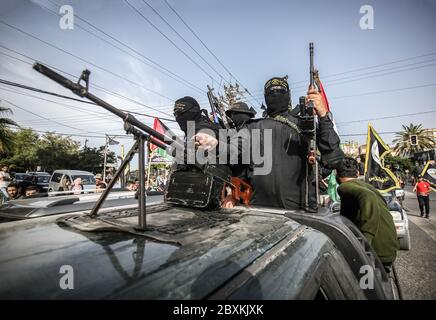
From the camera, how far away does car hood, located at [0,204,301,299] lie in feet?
2.31

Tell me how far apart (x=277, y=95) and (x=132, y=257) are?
2.02 metres

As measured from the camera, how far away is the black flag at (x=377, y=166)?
7.17 m

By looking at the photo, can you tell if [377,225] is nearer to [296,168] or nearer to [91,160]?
[296,168]

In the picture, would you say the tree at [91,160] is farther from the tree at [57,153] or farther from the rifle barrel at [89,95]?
the rifle barrel at [89,95]

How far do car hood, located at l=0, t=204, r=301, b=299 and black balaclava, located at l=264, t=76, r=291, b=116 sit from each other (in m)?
1.33

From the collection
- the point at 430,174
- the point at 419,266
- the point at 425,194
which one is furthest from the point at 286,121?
the point at 430,174

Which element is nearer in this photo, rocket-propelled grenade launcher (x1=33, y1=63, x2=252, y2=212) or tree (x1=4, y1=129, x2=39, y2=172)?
rocket-propelled grenade launcher (x1=33, y1=63, x2=252, y2=212)


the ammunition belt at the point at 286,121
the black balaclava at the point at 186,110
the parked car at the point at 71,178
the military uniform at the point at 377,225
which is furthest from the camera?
the parked car at the point at 71,178

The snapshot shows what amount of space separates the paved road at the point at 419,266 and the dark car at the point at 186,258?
284 centimetres

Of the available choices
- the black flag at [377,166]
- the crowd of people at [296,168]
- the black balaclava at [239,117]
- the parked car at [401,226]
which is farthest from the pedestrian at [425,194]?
the black balaclava at [239,117]

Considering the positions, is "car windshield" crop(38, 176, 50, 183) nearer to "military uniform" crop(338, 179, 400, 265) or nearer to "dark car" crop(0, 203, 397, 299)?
"dark car" crop(0, 203, 397, 299)

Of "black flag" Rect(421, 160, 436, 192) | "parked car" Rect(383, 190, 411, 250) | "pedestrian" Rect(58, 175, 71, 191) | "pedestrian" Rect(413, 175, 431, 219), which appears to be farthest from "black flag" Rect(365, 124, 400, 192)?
"pedestrian" Rect(58, 175, 71, 191)

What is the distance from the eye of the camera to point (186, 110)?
139 inches

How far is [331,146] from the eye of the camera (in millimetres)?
1970
